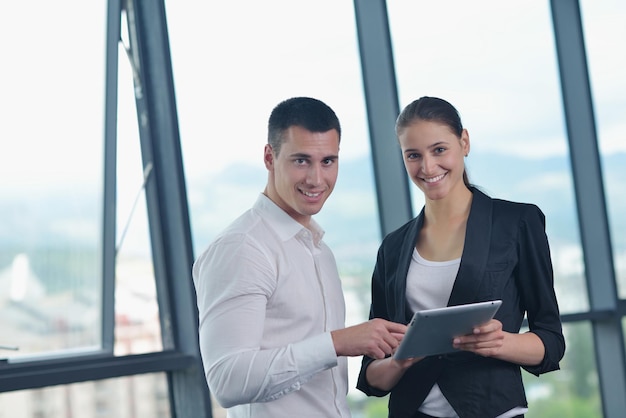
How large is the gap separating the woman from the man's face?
0.83 feet

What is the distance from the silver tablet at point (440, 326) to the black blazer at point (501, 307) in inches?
5.4

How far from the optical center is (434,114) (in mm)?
2238

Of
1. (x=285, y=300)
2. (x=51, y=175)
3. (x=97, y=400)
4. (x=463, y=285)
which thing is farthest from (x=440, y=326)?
(x=51, y=175)

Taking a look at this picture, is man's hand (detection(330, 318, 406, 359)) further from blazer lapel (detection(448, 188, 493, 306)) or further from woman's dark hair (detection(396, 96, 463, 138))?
woman's dark hair (detection(396, 96, 463, 138))

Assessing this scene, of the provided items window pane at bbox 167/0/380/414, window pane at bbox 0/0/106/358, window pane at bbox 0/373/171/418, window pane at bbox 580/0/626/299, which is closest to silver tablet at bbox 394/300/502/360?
window pane at bbox 0/373/171/418

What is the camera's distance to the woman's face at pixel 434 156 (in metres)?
2.23

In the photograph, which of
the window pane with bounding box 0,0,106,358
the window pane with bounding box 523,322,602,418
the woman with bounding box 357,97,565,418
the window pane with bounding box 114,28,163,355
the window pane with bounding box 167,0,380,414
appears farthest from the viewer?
the window pane with bounding box 523,322,602,418

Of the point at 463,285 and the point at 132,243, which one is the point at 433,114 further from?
Result: the point at 132,243

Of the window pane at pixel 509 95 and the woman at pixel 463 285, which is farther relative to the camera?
the window pane at pixel 509 95

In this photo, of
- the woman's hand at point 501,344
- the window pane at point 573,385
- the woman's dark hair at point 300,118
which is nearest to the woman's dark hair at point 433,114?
the woman's dark hair at point 300,118

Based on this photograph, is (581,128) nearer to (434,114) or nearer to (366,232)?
(366,232)

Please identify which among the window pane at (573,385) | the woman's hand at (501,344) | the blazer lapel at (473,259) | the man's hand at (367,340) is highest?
the blazer lapel at (473,259)

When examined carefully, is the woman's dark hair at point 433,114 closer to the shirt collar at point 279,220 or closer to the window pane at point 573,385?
the shirt collar at point 279,220

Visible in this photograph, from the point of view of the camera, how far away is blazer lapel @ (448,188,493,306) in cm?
211
